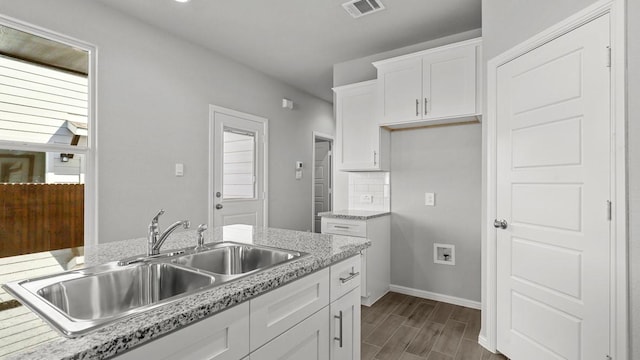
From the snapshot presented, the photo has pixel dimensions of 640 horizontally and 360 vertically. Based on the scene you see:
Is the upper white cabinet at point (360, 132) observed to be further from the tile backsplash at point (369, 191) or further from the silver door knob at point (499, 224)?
the silver door knob at point (499, 224)

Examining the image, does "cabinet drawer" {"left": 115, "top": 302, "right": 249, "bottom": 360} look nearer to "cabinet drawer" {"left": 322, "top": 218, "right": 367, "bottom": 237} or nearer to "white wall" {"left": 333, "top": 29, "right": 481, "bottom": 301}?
"cabinet drawer" {"left": 322, "top": 218, "right": 367, "bottom": 237}

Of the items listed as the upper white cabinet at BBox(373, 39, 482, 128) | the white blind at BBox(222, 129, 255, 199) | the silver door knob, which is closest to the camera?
the silver door knob

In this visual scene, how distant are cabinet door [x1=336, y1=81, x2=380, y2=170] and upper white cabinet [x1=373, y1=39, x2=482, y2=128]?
0.19 m

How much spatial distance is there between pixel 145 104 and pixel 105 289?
2394mm

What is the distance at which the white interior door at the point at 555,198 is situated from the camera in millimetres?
1624

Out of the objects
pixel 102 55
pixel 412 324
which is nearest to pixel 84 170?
pixel 102 55

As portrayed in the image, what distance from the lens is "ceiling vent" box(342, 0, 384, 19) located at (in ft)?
8.96

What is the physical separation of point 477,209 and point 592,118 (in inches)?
63.7

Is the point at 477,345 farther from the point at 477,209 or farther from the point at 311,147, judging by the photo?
the point at 311,147

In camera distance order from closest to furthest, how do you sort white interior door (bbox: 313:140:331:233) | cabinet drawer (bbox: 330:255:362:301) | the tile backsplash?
1. cabinet drawer (bbox: 330:255:362:301)
2. the tile backsplash
3. white interior door (bbox: 313:140:331:233)

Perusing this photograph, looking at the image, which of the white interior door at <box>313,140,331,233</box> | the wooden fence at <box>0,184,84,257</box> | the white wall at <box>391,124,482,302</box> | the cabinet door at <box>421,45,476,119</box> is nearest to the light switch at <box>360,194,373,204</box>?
the white wall at <box>391,124,482,302</box>

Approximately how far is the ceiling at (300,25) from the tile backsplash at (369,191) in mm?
1454

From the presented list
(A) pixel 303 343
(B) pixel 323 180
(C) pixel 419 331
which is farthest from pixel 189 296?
(B) pixel 323 180

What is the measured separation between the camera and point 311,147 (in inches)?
213
